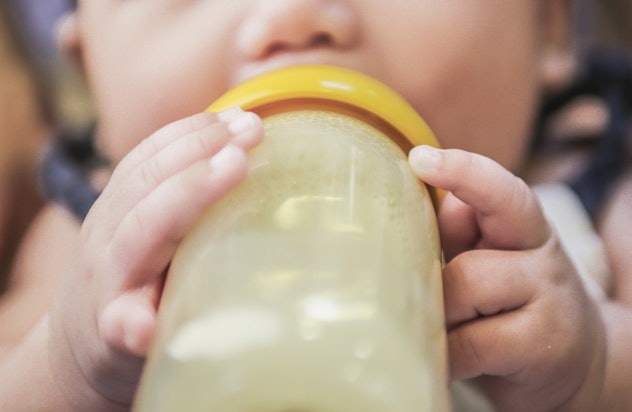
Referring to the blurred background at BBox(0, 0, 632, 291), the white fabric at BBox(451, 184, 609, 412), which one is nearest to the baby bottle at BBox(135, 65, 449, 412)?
the white fabric at BBox(451, 184, 609, 412)

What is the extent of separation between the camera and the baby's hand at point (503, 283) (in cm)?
48

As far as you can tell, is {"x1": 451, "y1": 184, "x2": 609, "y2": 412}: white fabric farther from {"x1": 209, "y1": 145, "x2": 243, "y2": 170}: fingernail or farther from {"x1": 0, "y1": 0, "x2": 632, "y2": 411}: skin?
{"x1": 209, "y1": 145, "x2": 243, "y2": 170}: fingernail

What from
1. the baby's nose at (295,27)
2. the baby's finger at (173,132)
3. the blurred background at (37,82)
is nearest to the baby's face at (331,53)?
the baby's nose at (295,27)

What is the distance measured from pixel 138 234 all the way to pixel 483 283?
0.21 metres

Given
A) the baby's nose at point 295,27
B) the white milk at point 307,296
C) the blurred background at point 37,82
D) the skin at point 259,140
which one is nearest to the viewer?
the white milk at point 307,296

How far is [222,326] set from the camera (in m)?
0.35

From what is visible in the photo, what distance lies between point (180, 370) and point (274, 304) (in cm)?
5

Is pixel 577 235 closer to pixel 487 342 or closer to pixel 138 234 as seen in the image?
pixel 487 342

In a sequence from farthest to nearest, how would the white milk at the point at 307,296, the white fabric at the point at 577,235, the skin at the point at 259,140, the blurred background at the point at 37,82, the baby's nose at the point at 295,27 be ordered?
the blurred background at the point at 37,82
the white fabric at the point at 577,235
the baby's nose at the point at 295,27
the skin at the point at 259,140
the white milk at the point at 307,296

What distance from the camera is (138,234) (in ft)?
1.42

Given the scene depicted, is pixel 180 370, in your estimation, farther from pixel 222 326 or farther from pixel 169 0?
pixel 169 0

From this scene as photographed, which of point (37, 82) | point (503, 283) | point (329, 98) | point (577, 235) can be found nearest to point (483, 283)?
point (503, 283)

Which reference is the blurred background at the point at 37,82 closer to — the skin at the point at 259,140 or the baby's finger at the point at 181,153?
the skin at the point at 259,140

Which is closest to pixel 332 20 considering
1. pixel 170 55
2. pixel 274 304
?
pixel 170 55
